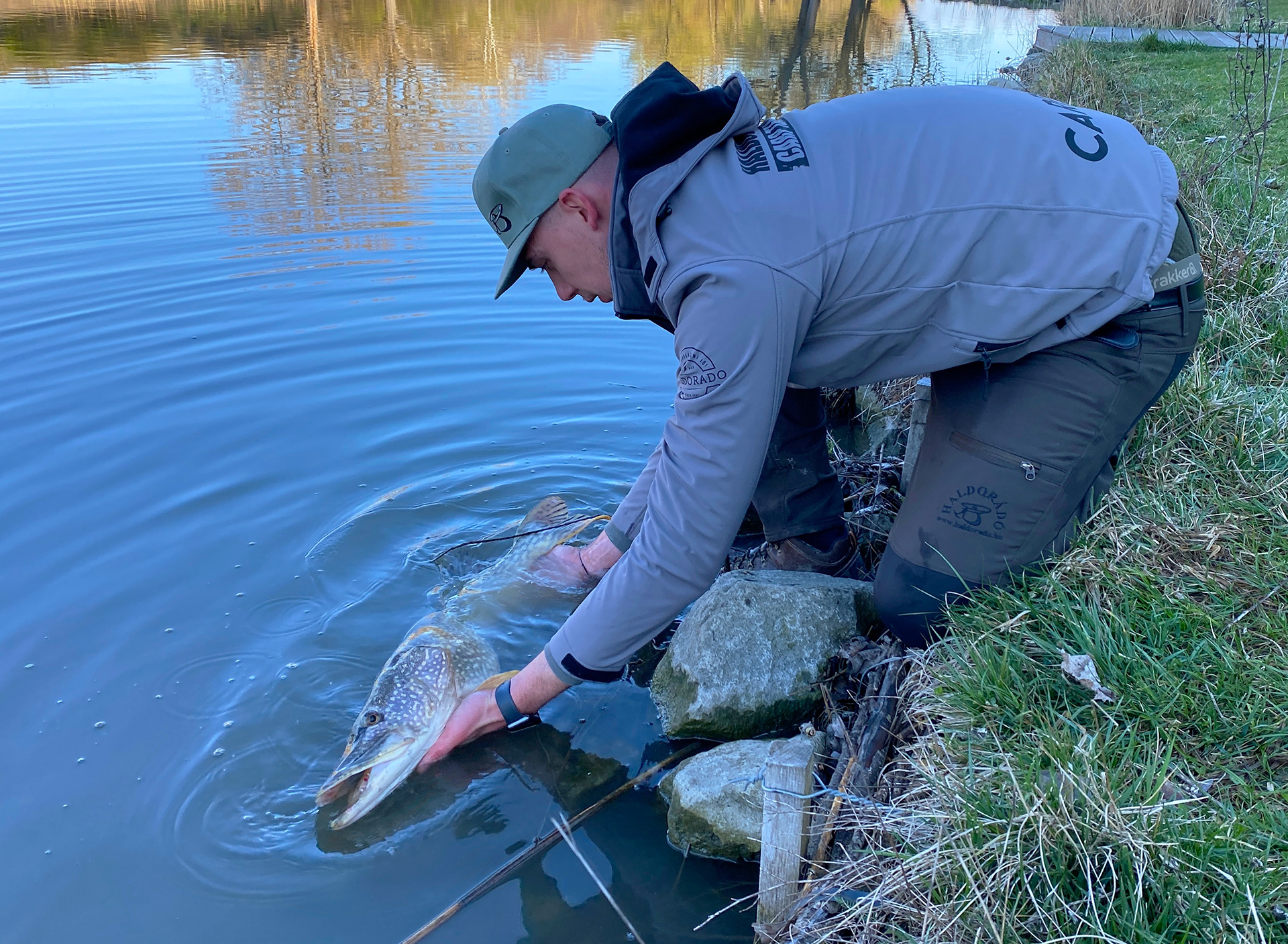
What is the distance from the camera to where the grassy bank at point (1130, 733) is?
1969mm

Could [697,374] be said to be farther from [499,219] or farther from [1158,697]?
[1158,697]

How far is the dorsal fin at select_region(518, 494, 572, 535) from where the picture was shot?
15.8 feet

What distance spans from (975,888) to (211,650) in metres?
3.27

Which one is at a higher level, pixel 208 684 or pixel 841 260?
pixel 841 260

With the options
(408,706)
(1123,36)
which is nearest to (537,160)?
(408,706)

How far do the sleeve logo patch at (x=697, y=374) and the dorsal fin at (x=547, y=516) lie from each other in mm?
2386

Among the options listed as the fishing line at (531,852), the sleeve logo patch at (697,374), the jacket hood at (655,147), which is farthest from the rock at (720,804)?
the jacket hood at (655,147)

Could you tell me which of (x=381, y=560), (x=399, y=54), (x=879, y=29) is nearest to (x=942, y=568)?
(x=381, y=560)

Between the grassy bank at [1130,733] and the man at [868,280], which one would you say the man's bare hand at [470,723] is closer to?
the man at [868,280]

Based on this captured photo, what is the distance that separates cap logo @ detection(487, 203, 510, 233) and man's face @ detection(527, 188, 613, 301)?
3.1 inches

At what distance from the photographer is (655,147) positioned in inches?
97.7

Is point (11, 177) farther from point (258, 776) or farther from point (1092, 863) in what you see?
point (1092, 863)

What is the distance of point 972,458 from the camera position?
3.07 m

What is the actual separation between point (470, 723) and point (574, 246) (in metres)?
1.64
